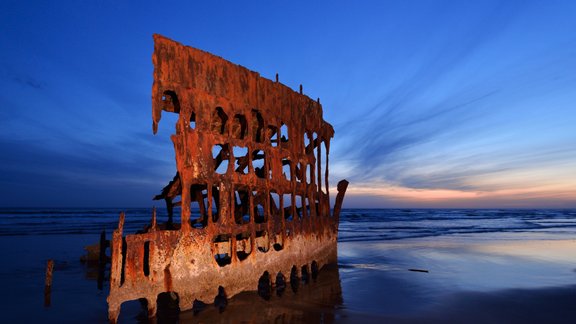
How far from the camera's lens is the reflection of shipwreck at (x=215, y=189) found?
249 inches

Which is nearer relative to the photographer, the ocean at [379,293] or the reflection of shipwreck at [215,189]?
the reflection of shipwreck at [215,189]

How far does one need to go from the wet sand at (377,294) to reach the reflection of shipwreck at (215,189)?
794 mm

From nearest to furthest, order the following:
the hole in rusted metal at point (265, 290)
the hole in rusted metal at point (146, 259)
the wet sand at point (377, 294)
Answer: the hole in rusted metal at point (146, 259), the wet sand at point (377, 294), the hole in rusted metal at point (265, 290)

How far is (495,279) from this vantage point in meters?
11.6

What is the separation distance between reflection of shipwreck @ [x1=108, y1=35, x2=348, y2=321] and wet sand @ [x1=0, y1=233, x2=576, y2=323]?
794 millimetres

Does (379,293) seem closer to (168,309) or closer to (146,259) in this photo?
(168,309)

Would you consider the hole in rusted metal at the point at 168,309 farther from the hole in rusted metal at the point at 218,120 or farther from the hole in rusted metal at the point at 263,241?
the hole in rusted metal at the point at 218,120

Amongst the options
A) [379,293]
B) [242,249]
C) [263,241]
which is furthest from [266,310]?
[379,293]

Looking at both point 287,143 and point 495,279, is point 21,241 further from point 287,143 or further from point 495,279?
point 495,279

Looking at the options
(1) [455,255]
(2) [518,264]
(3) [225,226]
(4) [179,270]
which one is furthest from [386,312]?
(1) [455,255]

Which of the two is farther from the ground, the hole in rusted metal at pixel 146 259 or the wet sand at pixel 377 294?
Result: the hole in rusted metal at pixel 146 259

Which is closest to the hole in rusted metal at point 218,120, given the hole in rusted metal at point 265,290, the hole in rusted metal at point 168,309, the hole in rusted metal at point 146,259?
the hole in rusted metal at point 146,259

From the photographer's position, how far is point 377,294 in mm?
Answer: 9742

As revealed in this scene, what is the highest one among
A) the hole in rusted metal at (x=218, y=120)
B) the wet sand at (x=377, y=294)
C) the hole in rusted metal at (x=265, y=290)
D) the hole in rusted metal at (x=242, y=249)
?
the hole in rusted metal at (x=218, y=120)
